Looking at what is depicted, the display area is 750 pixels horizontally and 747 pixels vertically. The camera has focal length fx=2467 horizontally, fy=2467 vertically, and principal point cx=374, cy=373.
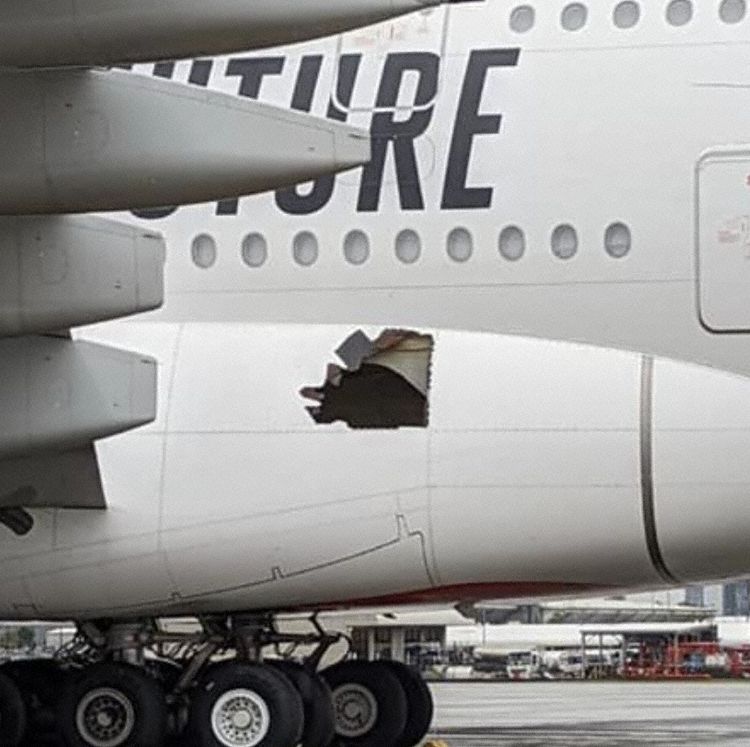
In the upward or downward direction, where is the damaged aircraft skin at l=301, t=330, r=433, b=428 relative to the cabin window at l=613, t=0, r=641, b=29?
downward

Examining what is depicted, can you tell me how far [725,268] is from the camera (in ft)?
50.8

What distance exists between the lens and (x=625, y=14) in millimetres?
16000

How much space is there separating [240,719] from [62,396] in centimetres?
276

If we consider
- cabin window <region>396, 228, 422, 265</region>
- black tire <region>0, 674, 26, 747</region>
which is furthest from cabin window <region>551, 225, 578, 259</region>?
black tire <region>0, 674, 26, 747</region>

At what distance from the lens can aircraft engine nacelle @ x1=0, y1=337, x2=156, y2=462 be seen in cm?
1436

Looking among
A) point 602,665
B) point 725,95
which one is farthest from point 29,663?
point 602,665

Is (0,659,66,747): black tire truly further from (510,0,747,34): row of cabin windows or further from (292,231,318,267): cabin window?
(510,0,747,34): row of cabin windows

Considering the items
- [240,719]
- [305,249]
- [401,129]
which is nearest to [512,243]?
[401,129]

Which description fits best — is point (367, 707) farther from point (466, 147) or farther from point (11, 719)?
point (466, 147)

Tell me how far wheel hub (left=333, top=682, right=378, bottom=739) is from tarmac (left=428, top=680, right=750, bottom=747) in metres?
1.95

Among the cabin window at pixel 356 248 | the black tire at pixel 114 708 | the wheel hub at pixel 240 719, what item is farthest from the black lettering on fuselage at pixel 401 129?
the black tire at pixel 114 708

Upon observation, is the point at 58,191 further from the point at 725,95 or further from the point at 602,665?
the point at 602,665

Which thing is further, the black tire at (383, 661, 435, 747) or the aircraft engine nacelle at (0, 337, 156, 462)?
the black tire at (383, 661, 435, 747)

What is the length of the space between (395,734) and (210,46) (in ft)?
26.3
